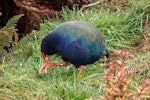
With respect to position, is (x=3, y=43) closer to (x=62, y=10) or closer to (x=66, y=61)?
(x=66, y=61)

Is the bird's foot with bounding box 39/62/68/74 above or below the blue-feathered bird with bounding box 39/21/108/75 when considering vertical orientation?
below

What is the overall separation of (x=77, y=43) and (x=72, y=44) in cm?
4

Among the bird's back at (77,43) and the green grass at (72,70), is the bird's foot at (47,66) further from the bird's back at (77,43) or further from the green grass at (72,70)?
the bird's back at (77,43)

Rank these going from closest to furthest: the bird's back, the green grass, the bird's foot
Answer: the green grass, the bird's back, the bird's foot

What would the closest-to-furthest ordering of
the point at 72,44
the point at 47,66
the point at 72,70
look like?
the point at 72,44, the point at 47,66, the point at 72,70

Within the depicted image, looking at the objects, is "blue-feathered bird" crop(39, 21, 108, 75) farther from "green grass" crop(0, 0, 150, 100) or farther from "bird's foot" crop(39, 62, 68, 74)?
"green grass" crop(0, 0, 150, 100)

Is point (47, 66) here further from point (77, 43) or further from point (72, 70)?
point (77, 43)

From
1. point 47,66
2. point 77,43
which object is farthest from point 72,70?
point 77,43

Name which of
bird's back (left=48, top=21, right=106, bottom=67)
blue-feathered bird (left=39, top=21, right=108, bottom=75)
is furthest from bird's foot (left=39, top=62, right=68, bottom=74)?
bird's back (left=48, top=21, right=106, bottom=67)

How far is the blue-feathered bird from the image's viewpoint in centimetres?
358

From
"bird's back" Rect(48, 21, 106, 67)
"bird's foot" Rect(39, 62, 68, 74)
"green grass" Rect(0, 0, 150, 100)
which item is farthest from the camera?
"bird's foot" Rect(39, 62, 68, 74)

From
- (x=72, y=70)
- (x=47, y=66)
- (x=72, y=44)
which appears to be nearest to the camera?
(x=72, y=44)

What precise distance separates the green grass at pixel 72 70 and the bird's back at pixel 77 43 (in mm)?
177

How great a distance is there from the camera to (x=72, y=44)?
140 inches
